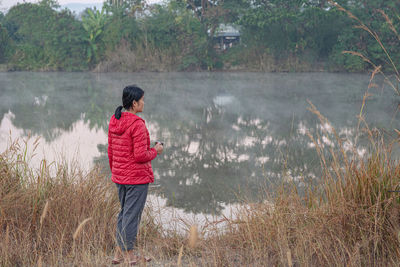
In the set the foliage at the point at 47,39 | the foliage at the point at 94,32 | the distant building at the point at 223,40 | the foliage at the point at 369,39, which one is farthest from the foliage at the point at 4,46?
the foliage at the point at 369,39

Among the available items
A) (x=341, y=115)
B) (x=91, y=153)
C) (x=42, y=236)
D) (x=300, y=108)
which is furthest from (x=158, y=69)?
(x=42, y=236)

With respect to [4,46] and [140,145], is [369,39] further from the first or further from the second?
[140,145]

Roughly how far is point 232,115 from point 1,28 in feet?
56.6

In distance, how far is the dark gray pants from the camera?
3332mm

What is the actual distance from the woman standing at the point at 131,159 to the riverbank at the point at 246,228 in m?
0.17

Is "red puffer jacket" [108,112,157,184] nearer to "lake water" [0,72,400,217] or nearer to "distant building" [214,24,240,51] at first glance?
"lake water" [0,72,400,217]

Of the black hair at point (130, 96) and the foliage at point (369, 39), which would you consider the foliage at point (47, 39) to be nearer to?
the foliage at point (369, 39)

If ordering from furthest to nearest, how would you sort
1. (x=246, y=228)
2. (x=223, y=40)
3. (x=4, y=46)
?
(x=223, y=40)
(x=4, y=46)
(x=246, y=228)

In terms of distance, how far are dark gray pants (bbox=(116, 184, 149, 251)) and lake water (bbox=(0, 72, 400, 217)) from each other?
835mm

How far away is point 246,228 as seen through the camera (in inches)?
141

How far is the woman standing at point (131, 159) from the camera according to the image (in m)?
3.26

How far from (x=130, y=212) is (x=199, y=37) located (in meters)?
19.6

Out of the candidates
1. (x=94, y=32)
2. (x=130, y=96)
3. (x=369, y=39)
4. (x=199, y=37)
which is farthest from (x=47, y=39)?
(x=130, y=96)

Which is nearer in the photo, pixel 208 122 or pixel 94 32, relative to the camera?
pixel 208 122
